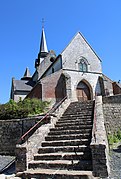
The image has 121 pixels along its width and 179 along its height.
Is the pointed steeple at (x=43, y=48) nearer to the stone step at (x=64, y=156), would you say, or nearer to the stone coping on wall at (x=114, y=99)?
the stone coping on wall at (x=114, y=99)

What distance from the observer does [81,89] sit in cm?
2109

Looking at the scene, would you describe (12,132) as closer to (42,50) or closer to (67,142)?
(67,142)

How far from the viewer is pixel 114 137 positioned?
34.6 feet

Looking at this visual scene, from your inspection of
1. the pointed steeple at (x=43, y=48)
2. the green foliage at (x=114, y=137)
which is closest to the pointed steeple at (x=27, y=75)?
the pointed steeple at (x=43, y=48)

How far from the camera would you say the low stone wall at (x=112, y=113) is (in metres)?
11.3

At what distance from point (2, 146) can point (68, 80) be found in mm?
11143

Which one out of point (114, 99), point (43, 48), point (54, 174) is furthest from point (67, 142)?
point (43, 48)

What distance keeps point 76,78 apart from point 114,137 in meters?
11.2

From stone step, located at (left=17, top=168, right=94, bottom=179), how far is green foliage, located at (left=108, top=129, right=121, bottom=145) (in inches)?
205

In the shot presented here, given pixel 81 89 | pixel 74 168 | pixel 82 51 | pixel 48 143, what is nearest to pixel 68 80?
pixel 81 89

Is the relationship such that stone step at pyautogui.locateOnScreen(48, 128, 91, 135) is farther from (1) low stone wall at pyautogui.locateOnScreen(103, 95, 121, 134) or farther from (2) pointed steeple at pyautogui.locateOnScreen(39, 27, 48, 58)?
(2) pointed steeple at pyautogui.locateOnScreen(39, 27, 48, 58)

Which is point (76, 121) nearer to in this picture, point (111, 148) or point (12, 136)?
point (111, 148)

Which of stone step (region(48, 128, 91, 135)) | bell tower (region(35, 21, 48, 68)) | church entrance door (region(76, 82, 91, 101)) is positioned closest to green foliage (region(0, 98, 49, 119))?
stone step (region(48, 128, 91, 135))

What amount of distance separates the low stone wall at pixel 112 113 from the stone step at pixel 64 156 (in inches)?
234
